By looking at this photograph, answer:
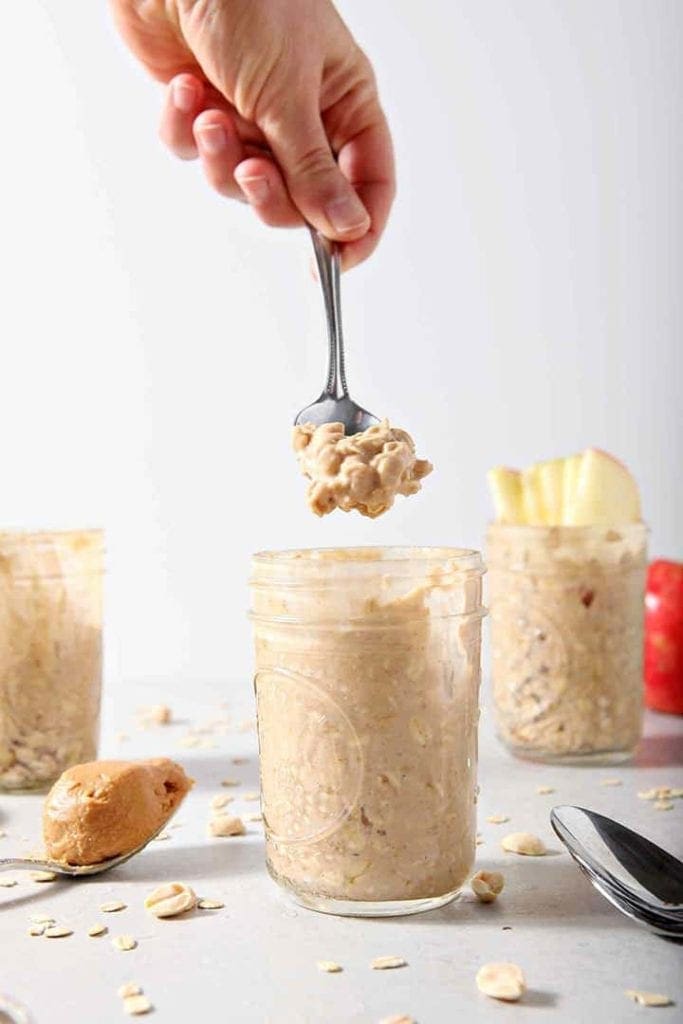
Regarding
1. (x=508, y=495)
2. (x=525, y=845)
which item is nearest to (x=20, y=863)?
(x=525, y=845)

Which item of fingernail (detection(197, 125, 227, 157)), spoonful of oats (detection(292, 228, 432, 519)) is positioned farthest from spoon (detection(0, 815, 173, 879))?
fingernail (detection(197, 125, 227, 157))

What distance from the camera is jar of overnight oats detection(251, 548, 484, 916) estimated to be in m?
1.06

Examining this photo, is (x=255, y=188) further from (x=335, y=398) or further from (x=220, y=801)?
(x=220, y=801)

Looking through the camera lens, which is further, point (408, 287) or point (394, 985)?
point (408, 287)

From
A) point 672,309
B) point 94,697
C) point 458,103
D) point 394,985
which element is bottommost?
point 394,985

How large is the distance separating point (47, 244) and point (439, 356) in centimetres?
81

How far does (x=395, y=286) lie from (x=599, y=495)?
1.12 m

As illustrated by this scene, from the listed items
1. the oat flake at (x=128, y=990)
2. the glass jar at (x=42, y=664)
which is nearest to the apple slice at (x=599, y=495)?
the glass jar at (x=42, y=664)

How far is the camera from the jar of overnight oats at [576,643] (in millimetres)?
1547

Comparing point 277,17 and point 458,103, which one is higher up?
point 458,103

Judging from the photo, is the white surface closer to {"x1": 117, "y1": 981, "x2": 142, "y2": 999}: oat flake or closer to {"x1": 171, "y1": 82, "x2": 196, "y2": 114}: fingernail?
{"x1": 117, "y1": 981, "x2": 142, "y2": 999}: oat flake

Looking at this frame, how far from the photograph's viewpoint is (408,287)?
2621 mm

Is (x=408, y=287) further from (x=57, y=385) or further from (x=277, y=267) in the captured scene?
(x=57, y=385)

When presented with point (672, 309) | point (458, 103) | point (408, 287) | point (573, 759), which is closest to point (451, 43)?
point (458, 103)
